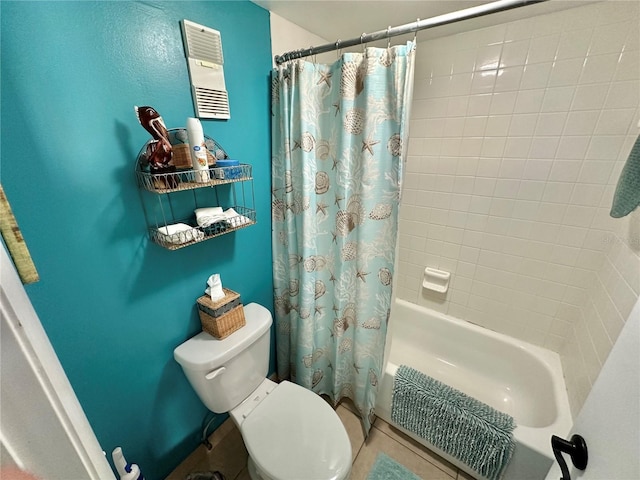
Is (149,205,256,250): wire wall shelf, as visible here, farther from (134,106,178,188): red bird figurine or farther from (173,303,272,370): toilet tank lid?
(173,303,272,370): toilet tank lid

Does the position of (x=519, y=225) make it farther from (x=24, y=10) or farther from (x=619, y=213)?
(x=24, y=10)

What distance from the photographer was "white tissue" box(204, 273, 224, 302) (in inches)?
45.0

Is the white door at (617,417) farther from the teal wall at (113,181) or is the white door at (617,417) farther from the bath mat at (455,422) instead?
the teal wall at (113,181)

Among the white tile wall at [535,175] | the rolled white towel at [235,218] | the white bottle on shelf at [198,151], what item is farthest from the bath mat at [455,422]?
the white bottle on shelf at [198,151]

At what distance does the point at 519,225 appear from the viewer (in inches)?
60.3

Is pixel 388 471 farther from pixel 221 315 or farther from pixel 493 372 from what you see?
pixel 221 315

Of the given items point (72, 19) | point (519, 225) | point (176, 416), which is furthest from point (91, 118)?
point (519, 225)

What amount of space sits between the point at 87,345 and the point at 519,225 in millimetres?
2086

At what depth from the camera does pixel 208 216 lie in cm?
104

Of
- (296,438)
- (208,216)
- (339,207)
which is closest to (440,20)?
(339,207)

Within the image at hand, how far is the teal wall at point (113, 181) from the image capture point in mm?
693

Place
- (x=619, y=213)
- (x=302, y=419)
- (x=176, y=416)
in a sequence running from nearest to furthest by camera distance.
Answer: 1. (x=619, y=213)
2. (x=302, y=419)
3. (x=176, y=416)

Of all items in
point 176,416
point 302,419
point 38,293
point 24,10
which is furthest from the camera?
point 176,416

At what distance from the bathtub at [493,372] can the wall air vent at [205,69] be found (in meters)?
1.24
